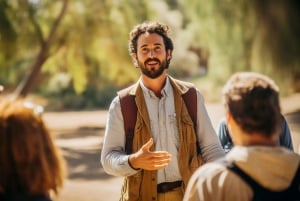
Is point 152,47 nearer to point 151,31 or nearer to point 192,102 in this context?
point 151,31

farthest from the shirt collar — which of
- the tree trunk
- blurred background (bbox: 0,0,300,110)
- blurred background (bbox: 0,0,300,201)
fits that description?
the tree trunk

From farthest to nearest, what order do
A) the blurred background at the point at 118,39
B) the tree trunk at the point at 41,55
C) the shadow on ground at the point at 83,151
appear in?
1. the tree trunk at the point at 41,55
2. the blurred background at the point at 118,39
3. the shadow on ground at the point at 83,151

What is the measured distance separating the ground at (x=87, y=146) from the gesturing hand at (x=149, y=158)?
1186 mm

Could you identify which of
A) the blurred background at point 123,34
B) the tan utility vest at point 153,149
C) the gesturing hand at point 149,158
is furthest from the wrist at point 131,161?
the blurred background at point 123,34

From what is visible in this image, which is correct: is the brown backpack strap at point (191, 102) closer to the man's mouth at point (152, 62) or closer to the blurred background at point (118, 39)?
the man's mouth at point (152, 62)

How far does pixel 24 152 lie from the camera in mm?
1368

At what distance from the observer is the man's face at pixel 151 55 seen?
210 cm

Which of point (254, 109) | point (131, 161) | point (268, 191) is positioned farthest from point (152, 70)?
point (268, 191)

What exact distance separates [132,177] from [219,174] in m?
0.77

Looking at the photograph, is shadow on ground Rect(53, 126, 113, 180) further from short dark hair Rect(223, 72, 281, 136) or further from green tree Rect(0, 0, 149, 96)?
short dark hair Rect(223, 72, 281, 136)

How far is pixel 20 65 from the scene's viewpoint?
19922mm

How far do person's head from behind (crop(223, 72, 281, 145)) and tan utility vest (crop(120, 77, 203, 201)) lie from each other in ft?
2.14

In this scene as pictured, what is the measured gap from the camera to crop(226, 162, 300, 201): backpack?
1306 mm

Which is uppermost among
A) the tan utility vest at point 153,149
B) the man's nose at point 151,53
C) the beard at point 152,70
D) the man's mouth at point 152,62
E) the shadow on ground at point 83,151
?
the man's nose at point 151,53
